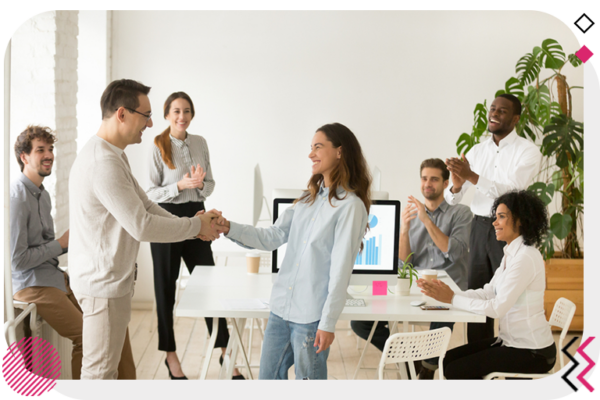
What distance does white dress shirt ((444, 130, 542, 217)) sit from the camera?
328 cm

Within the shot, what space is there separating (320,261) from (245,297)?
67 centimetres

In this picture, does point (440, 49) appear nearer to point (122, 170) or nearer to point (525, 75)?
point (525, 75)

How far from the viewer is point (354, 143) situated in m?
2.12

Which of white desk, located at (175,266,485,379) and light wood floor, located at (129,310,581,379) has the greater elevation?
white desk, located at (175,266,485,379)

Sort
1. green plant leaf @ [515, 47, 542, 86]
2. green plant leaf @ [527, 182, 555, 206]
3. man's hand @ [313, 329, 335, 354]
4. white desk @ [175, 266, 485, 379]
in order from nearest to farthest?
man's hand @ [313, 329, 335, 354]
white desk @ [175, 266, 485, 379]
green plant leaf @ [527, 182, 555, 206]
green plant leaf @ [515, 47, 542, 86]

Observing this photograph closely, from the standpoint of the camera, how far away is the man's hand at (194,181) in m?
3.18

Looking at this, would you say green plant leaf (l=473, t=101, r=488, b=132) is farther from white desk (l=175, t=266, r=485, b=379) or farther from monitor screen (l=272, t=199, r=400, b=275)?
monitor screen (l=272, t=199, r=400, b=275)

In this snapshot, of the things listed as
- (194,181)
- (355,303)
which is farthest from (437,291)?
(194,181)

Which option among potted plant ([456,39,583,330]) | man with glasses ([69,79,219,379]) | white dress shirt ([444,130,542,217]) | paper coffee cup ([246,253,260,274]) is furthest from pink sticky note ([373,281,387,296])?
potted plant ([456,39,583,330])

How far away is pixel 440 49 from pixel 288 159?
1563mm

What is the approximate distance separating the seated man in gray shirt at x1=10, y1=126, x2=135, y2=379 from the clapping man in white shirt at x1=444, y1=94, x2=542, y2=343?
6.97ft

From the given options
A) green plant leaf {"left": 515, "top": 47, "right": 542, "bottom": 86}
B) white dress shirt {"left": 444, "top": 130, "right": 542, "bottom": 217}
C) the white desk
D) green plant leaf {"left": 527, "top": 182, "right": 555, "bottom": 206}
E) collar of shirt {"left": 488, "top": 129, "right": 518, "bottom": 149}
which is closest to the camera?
the white desk

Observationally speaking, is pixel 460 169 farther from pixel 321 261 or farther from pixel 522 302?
pixel 321 261

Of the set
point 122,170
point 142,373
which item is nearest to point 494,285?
point 122,170
